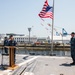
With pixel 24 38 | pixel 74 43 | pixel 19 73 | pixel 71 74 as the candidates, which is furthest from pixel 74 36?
pixel 24 38

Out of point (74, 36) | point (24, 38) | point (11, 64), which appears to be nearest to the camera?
point (11, 64)

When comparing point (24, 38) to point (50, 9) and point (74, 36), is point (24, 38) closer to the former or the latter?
point (50, 9)

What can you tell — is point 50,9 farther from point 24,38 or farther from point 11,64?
point 24,38

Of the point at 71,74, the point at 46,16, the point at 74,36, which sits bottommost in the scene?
the point at 71,74

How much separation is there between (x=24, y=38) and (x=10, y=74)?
110 m

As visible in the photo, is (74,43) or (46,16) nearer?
(74,43)

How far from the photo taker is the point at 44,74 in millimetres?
9219

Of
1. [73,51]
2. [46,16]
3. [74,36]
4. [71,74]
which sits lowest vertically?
[71,74]

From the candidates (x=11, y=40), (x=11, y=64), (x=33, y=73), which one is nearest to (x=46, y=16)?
(x=11, y=40)

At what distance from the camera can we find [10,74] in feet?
29.2

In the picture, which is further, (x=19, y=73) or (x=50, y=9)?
(x=50, y=9)

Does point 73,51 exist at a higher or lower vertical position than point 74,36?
lower

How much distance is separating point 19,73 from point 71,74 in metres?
2.07

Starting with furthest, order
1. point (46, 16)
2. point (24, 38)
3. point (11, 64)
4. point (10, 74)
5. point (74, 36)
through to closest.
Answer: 1. point (24, 38)
2. point (46, 16)
3. point (74, 36)
4. point (11, 64)
5. point (10, 74)
